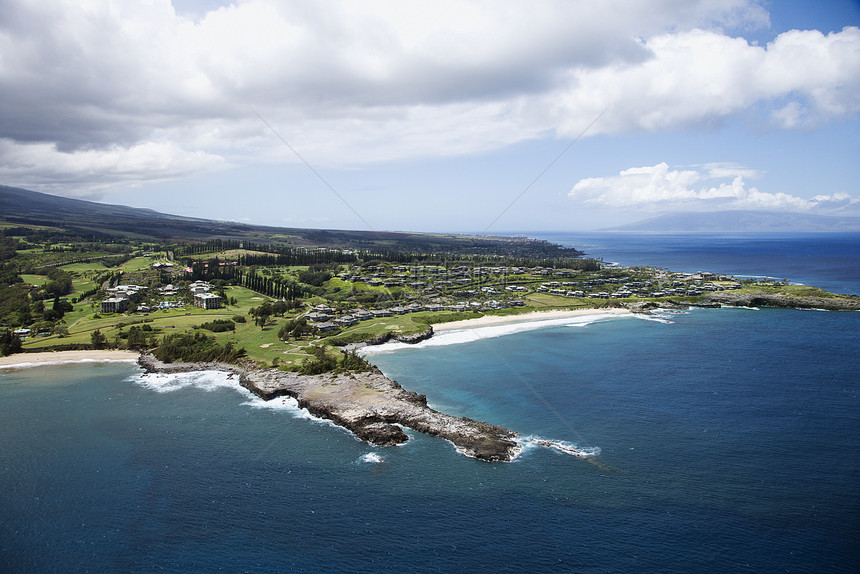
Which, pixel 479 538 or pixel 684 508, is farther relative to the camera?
pixel 684 508

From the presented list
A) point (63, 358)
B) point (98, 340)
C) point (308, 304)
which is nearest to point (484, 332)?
point (308, 304)

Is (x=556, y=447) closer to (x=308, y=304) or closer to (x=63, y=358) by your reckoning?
(x=308, y=304)

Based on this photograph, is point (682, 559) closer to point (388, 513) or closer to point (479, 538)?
point (479, 538)

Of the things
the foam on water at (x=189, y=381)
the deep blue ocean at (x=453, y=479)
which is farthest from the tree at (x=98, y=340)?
the foam on water at (x=189, y=381)

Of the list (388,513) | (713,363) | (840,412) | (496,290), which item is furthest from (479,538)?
(496,290)

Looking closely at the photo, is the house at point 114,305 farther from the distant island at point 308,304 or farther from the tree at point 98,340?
the tree at point 98,340
